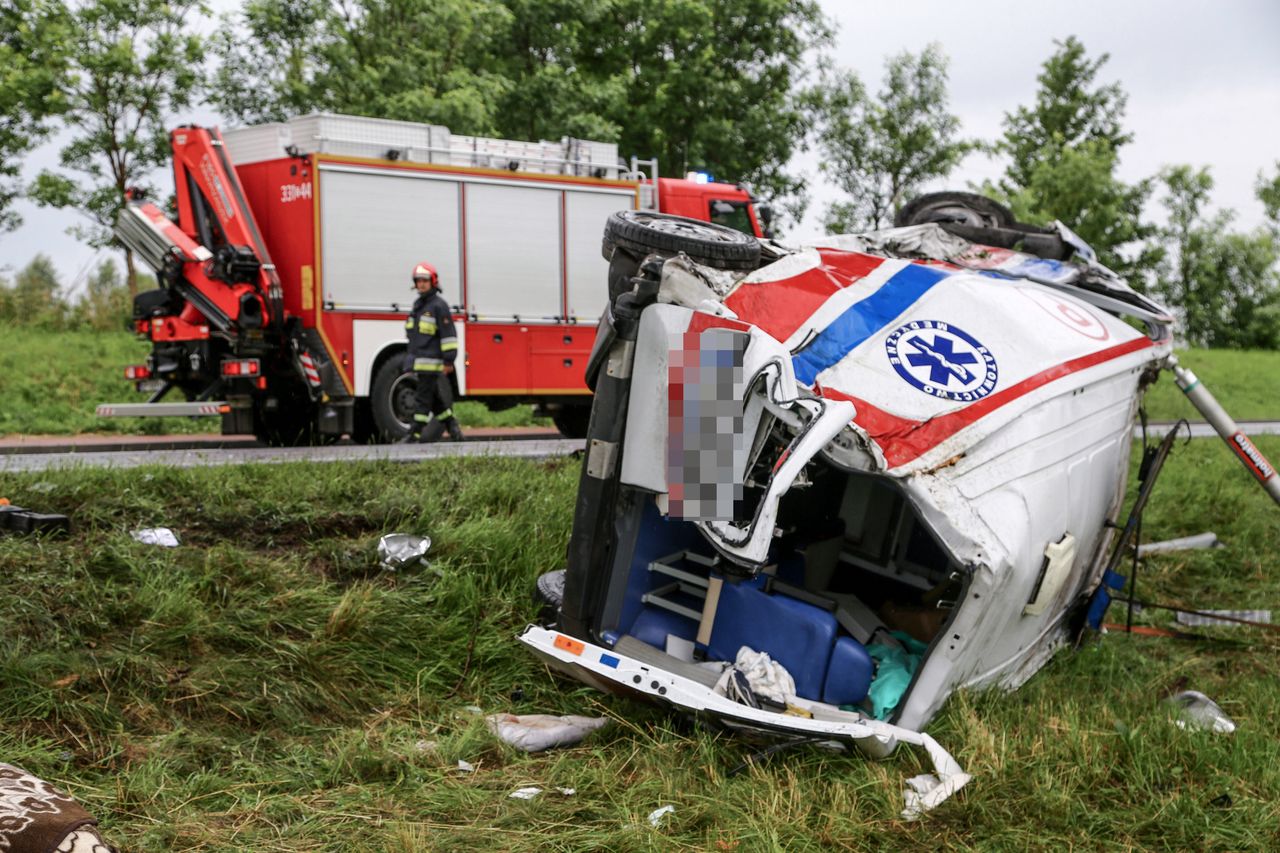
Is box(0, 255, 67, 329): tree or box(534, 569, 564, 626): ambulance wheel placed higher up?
box(0, 255, 67, 329): tree

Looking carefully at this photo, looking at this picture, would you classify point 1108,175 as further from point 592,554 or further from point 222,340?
point 592,554

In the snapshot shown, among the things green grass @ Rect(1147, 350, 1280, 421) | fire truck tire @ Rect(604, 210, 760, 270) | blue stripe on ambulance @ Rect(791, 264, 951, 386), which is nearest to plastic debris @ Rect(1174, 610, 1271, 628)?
blue stripe on ambulance @ Rect(791, 264, 951, 386)

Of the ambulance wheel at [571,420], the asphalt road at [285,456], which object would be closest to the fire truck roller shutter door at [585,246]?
the ambulance wheel at [571,420]

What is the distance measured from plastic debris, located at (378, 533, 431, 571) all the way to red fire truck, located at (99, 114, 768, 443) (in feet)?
19.0

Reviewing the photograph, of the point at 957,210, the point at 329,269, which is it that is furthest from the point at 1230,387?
the point at 957,210

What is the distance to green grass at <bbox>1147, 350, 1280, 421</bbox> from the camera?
17469mm

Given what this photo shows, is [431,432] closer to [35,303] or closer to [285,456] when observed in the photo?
[285,456]

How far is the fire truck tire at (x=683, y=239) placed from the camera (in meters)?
4.35

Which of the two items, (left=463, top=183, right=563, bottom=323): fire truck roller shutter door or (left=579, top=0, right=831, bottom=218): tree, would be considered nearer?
(left=463, top=183, right=563, bottom=323): fire truck roller shutter door

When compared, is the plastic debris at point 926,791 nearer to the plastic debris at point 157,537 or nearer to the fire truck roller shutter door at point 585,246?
the plastic debris at point 157,537

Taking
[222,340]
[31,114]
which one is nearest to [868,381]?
[222,340]

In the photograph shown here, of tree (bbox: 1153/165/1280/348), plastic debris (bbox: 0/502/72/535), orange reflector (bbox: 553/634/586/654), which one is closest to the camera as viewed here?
orange reflector (bbox: 553/634/586/654)

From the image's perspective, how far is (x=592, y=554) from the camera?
4367mm

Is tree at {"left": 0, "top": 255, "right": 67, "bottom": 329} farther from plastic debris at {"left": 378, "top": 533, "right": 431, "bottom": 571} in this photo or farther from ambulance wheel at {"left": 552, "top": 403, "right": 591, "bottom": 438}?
plastic debris at {"left": 378, "top": 533, "right": 431, "bottom": 571}
